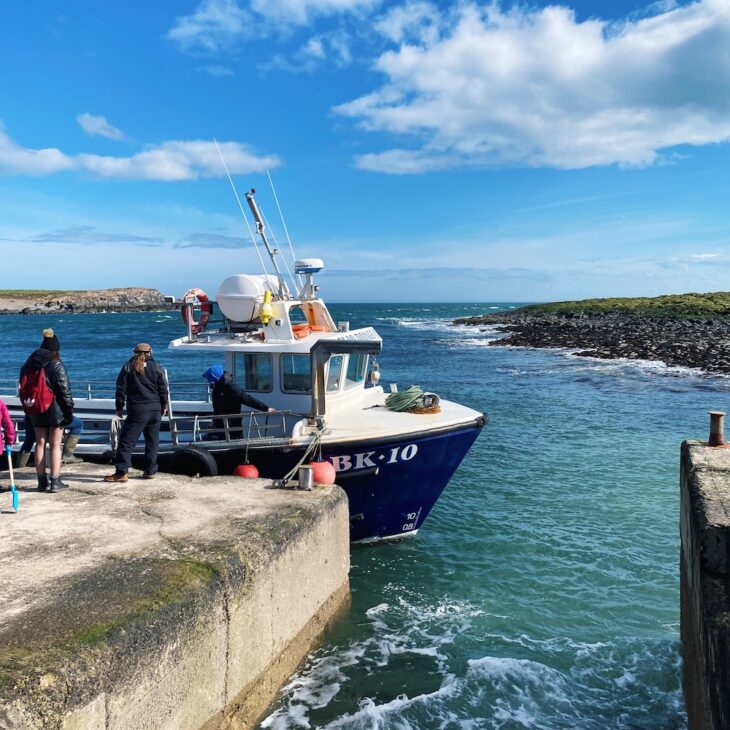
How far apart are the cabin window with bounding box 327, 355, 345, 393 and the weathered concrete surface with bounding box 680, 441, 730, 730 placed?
5.76 metres

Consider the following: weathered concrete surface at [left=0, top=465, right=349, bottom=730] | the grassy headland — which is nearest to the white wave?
weathered concrete surface at [left=0, top=465, right=349, bottom=730]

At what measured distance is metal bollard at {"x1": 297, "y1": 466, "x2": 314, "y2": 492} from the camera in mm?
7609

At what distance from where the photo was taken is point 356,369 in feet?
36.8

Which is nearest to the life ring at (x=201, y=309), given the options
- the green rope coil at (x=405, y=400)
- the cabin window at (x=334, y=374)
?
the cabin window at (x=334, y=374)

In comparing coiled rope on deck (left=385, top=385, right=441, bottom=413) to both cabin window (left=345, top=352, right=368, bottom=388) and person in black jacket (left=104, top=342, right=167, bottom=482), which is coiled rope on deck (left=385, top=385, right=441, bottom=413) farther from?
person in black jacket (left=104, top=342, right=167, bottom=482)

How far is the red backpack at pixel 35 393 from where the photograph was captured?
7.20 metres

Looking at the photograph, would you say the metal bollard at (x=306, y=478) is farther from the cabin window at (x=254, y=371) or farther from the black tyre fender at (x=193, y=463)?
the cabin window at (x=254, y=371)

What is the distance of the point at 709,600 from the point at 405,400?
688 cm

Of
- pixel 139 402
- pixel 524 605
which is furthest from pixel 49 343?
pixel 524 605

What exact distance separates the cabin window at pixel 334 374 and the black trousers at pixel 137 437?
127 inches

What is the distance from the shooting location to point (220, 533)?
20.0 ft

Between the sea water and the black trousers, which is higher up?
the black trousers

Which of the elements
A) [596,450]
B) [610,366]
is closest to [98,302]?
[610,366]

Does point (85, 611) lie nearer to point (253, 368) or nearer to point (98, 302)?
point (253, 368)
